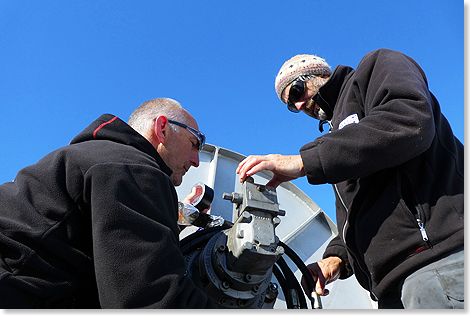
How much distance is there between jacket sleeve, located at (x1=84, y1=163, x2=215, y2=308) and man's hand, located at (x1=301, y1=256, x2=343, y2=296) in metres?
1.26

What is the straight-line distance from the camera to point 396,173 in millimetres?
2008

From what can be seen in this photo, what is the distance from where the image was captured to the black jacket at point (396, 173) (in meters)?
1.81

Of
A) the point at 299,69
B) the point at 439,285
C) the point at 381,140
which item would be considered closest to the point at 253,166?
the point at 381,140

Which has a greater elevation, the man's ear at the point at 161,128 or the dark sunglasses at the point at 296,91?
the dark sunglasses at the point at 296,91

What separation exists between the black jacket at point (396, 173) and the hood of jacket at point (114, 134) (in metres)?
0.88

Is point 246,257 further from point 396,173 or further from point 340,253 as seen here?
point 340,253

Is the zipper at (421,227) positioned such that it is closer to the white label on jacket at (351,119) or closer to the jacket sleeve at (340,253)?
the white label on jacket at (351,119)

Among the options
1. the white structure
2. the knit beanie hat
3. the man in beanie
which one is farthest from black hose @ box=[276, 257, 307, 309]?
the white structure

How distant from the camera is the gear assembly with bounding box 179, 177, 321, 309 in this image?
184cm

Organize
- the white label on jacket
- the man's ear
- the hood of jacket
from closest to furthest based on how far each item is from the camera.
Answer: the hood of jacket < the white label on jacket < the man's ear

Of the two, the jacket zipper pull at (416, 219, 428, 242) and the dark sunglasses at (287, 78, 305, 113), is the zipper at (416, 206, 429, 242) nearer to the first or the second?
the jacket zipper pull at (416, 219, 428, 242)

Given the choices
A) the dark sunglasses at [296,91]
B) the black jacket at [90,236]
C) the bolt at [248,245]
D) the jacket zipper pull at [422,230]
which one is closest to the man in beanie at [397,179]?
the jacket zipper pull at [422,230]

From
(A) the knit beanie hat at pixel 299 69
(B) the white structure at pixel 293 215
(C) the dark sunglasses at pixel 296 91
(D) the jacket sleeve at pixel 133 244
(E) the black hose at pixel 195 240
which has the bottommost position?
(B) the white structure at pixel 293 215

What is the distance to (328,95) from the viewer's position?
2705mm
